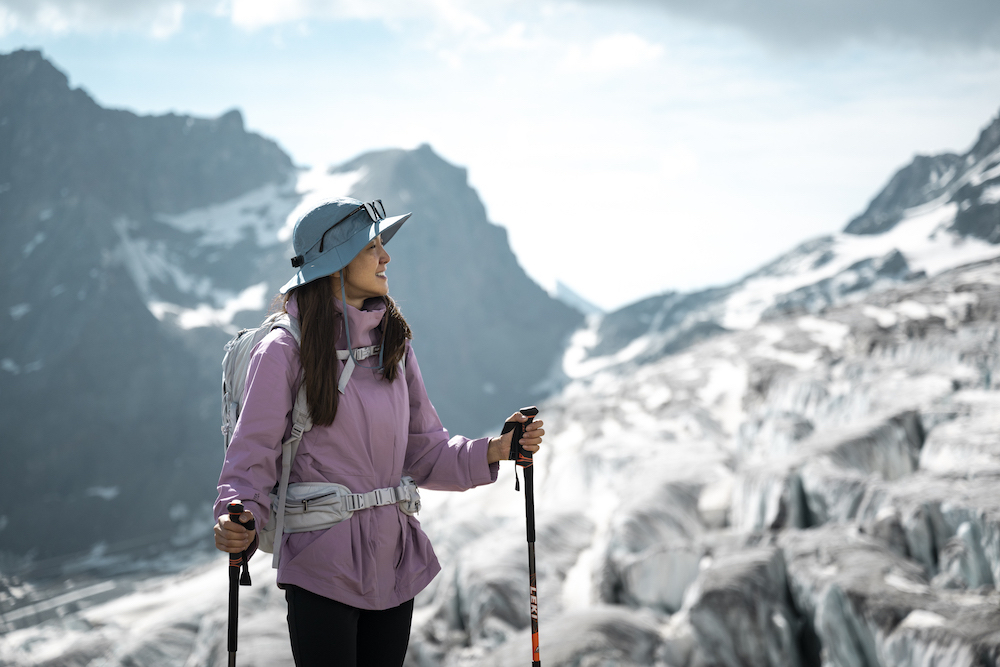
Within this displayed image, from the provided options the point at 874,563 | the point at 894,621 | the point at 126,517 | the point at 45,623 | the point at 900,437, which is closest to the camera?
the point at 894,621

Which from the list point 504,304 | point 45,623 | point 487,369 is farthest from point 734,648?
point 504,304

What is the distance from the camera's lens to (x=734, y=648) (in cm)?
1342

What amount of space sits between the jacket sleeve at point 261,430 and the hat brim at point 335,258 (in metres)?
0.34

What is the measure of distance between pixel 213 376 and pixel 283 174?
7744 cm

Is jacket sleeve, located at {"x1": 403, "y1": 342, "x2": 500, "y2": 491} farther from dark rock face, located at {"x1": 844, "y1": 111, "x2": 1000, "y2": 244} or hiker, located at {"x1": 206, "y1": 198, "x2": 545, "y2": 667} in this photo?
dark rock face, located at {"x1": 844, "y1": 111, "x2": 1000, "y2": 244}

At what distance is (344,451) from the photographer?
3709 millimetres

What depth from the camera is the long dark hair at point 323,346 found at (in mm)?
3594

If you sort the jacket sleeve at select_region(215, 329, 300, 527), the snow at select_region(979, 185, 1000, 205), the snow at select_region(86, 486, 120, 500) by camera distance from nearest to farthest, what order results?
the jacket sleeve at select_region(215, 329, 300, 527) < the snow at select_region(979, 185, 1000, 205) < the snow at select_region(86, 486, 120, 500)

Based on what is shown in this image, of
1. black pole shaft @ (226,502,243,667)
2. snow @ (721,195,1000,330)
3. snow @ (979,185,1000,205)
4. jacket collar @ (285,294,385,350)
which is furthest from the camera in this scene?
snow @ (979,185,1000,205)

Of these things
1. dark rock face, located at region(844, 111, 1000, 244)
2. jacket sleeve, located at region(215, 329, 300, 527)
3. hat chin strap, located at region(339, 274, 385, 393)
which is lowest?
jacket sleeve, located at region(215, 329, 300, 527)

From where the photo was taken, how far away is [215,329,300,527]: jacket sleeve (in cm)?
335

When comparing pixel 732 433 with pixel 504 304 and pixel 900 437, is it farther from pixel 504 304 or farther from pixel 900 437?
pixel 504 304

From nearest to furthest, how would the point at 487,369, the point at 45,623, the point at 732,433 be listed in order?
the point at 732,433
the point at 45,623
the point at 487,369

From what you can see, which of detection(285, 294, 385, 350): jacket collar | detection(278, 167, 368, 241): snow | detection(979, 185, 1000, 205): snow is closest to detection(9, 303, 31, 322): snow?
detection(278, 167, 368, 241): snow
